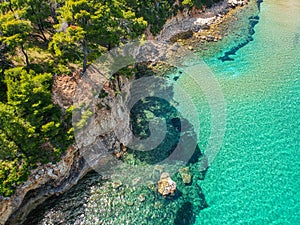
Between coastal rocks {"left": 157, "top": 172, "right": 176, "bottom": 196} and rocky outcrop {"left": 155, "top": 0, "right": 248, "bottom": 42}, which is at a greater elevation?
rocky outcrop {"left": 155, "top": 0, "right": 248, "bottom": 42}

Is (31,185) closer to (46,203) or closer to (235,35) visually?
(46,203)

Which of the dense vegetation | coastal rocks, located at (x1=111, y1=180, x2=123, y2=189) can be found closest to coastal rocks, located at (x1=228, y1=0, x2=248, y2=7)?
the dense vegetation

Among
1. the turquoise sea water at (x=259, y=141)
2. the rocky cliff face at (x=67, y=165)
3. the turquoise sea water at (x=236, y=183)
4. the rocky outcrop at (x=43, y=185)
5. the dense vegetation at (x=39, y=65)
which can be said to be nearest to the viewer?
the dense vegetation at (x=39, y=65)

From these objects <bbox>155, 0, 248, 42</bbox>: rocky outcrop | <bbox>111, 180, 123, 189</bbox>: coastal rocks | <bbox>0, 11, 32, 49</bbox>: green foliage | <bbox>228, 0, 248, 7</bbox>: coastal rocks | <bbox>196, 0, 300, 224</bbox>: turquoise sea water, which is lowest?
<bbox>196, 0, 300, 224</bbox>: turquoise sea water

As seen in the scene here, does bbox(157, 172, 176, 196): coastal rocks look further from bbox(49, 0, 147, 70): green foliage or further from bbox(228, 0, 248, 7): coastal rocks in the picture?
bbox(228, 0, 248, 7): coastal rocks

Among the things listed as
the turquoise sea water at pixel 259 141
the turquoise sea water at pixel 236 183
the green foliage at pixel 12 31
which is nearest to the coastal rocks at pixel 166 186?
the turquoise sea water at pixel 236 183

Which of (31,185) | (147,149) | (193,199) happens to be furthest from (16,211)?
(193,199)

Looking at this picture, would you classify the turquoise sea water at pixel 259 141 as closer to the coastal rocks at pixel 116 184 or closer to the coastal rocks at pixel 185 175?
the coastal rocks at pixel 185 175
